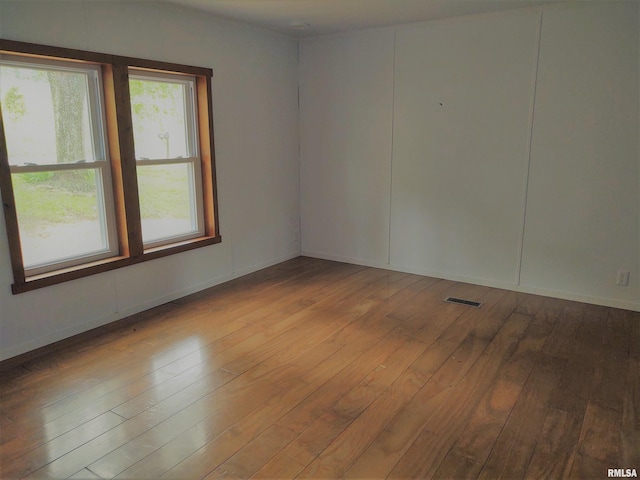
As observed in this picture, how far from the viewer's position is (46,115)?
315cm

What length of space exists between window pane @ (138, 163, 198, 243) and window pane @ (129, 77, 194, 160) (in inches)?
5.5

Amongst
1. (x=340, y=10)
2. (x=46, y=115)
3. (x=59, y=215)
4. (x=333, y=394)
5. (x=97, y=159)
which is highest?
(x=340, y=10)

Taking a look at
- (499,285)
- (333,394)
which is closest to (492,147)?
(499,285)

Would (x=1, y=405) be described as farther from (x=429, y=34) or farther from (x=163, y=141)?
(x=429, y=34)

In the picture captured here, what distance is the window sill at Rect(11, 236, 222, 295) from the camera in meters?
3.08

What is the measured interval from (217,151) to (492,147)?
8.53 ft

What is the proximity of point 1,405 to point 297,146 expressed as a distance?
3.83 m

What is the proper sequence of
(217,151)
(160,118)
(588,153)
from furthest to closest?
(217,151) < (160,118) < (588,153)

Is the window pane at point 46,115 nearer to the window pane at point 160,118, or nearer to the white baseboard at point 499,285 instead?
the window pane at point 160,118

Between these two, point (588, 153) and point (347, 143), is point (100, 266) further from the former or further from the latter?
point (588, 153)

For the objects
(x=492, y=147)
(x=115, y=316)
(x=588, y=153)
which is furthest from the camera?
(x=492, y=147)

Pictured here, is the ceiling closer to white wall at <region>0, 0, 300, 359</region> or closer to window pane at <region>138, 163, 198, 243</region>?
white wall at <region>0, 0, 300, 359</region>

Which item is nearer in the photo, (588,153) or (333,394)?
(333,394)

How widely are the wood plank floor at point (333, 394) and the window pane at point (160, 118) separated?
137 cm
